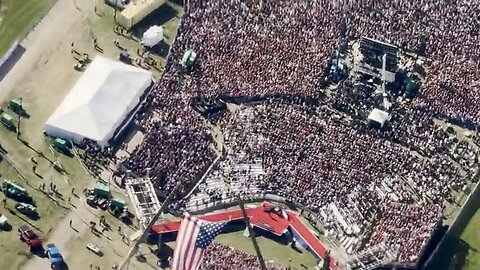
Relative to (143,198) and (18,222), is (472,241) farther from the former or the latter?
(18,222)

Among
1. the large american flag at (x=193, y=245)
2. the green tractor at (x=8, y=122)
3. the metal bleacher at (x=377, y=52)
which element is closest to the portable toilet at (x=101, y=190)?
the green tractor at (x=8, y=122)

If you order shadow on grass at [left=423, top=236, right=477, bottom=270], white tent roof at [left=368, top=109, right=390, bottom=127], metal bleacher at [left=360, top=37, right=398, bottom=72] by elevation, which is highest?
metal bleacher at [left=360, top=37, right=398, bottom=72]

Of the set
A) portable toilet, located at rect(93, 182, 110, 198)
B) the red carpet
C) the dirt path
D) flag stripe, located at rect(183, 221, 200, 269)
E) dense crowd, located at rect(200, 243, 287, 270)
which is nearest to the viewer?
flag stripe, located at rect(183, 221, 200, 269)

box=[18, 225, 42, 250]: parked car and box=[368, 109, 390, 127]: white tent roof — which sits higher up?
box=[368, 109, 390, 127]: white tent roof

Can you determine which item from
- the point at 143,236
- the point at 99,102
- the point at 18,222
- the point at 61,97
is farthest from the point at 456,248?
the point at 61,97

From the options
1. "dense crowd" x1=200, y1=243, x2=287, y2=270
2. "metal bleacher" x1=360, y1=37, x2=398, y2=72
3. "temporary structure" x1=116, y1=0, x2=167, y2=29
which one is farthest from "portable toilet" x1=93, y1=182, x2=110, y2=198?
"metal bleacher" x1=360, y1=37, x2=398, y2=72

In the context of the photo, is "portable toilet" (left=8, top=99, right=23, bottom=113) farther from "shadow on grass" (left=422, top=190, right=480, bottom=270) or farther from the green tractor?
"shadow on grass" (left=422, top=190, right=480, bottom=270)
